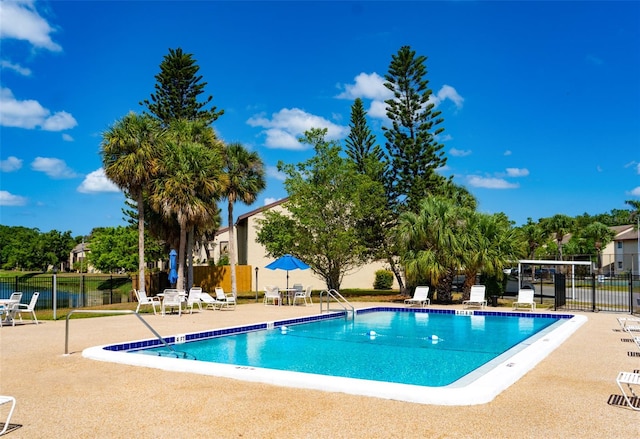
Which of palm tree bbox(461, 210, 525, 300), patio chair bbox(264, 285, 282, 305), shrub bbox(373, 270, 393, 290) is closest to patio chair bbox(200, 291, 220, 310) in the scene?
patio chair bbox(264, 285, 282, 305)

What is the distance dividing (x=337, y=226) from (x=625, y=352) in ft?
53.5

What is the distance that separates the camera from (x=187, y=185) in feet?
72.9

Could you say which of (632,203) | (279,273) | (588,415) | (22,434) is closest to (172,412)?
(22,434)

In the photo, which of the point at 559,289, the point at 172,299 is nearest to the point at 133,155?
the point at 172,299

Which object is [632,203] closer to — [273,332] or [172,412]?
[273,332]

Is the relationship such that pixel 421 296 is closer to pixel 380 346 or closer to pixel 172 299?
pixel 380 346

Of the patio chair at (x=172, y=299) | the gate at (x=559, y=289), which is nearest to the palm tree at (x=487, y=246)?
the gate at (x=559, y=289)

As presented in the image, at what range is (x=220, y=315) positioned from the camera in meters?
16.7

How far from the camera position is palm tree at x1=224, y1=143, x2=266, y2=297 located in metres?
24.0

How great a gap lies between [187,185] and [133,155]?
241cm

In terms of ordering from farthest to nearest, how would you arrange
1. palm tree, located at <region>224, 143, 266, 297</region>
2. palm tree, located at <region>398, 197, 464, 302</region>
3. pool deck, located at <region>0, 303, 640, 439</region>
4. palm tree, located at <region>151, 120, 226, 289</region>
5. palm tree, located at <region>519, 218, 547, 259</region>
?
palm tree, located at <region>519, 218, 547, 259</region> < palm tree, located at <region>224, 143, 266, 297</region> < palm tree, located at <region>151, 120, 226, 289</region> < palm tree, located at <region>398, 197, 464, 302</region> < pool deck, located at <region>0, 303, 640, 439</region>


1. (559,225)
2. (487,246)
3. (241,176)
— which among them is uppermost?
(241,176)

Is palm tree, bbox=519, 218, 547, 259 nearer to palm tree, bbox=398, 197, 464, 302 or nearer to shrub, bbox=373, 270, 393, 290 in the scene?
shrub, bbox=373, 270, 393, 290

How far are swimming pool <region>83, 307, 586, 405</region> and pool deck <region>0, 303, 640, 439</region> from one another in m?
0.20
